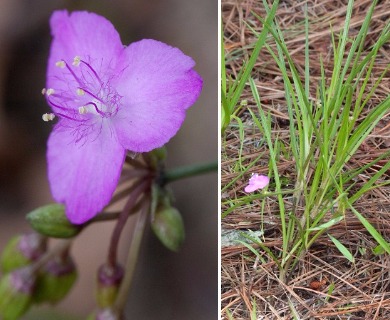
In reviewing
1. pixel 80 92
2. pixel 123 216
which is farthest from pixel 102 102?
pixel 123 216

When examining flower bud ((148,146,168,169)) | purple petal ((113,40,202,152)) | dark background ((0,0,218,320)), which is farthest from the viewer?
dark background ((0,0,218,320))

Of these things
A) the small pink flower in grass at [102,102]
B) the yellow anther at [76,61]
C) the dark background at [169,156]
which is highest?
the yellow anther at [76,61]

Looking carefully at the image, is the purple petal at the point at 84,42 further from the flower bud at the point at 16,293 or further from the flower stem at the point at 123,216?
the flower bud at the point at 16,293

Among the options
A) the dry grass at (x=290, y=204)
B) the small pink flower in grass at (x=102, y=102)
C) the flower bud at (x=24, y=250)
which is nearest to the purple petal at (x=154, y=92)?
the small pink flower in grass at (x=102, y=102)

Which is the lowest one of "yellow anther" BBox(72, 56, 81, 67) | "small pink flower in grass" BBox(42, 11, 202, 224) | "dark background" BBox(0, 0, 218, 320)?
"dark background" BBox(0, 0, 218, 320)

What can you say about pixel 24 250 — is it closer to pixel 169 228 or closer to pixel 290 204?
pixel 169 228

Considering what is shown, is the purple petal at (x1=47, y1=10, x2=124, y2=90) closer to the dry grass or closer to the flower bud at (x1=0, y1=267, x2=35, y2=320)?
the dry grass

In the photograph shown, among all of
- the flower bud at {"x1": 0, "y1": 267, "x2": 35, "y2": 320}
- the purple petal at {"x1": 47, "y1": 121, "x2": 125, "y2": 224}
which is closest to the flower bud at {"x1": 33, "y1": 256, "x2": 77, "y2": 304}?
the flower bud at {"x1": 0, "y1": 267, "x2": 35, "y2": 320}

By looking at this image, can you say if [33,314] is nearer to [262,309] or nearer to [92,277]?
[92,277]
